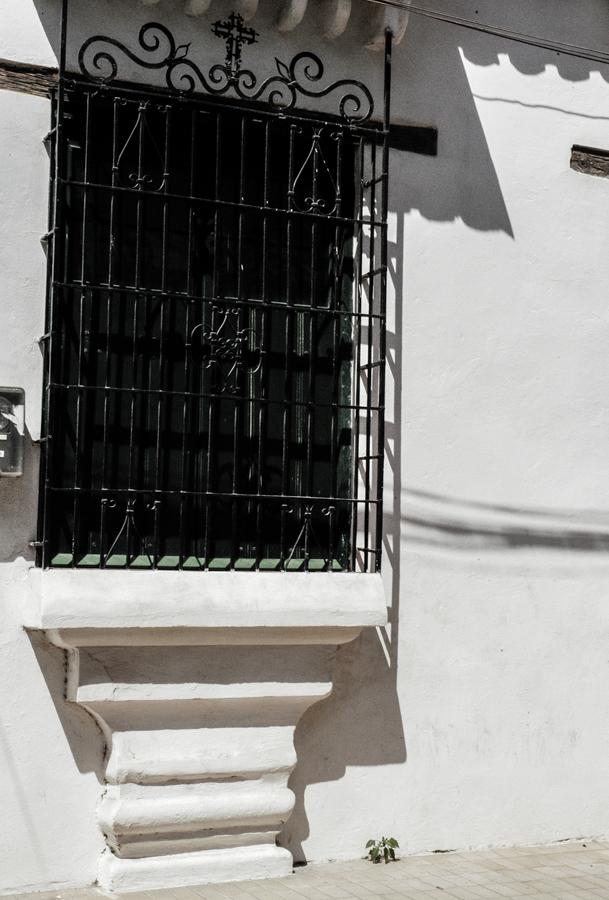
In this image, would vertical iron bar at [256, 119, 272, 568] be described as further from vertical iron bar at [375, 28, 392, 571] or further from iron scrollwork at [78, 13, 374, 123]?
vertical iron bar at [375, 28, 392, 571]

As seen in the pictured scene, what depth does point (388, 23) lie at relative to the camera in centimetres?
568

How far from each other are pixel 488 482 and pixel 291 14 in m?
2.33

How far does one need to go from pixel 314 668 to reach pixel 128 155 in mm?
2363

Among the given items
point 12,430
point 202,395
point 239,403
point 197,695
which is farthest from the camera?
point 239,403

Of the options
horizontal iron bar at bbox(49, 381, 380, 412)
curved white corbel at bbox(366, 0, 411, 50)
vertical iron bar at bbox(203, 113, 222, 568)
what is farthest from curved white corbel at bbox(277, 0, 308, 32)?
horizontal iron bar at bbox(49, 381, 380, 412)

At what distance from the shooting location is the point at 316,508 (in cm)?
555

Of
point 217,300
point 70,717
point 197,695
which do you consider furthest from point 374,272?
point 70,717

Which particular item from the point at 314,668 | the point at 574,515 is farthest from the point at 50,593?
the point at 574,515

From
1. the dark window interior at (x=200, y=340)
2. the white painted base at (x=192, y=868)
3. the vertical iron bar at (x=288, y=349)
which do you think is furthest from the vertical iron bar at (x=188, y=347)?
the white painted base at (x=192, y=868)

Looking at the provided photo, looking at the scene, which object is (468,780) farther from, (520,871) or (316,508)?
(316,508)

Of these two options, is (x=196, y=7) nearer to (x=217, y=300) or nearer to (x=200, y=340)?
(x=217, y=300)

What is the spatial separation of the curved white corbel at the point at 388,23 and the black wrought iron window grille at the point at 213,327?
314 mm

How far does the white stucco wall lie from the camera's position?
18.5ft

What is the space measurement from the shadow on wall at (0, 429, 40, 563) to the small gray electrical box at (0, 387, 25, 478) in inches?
2.4
